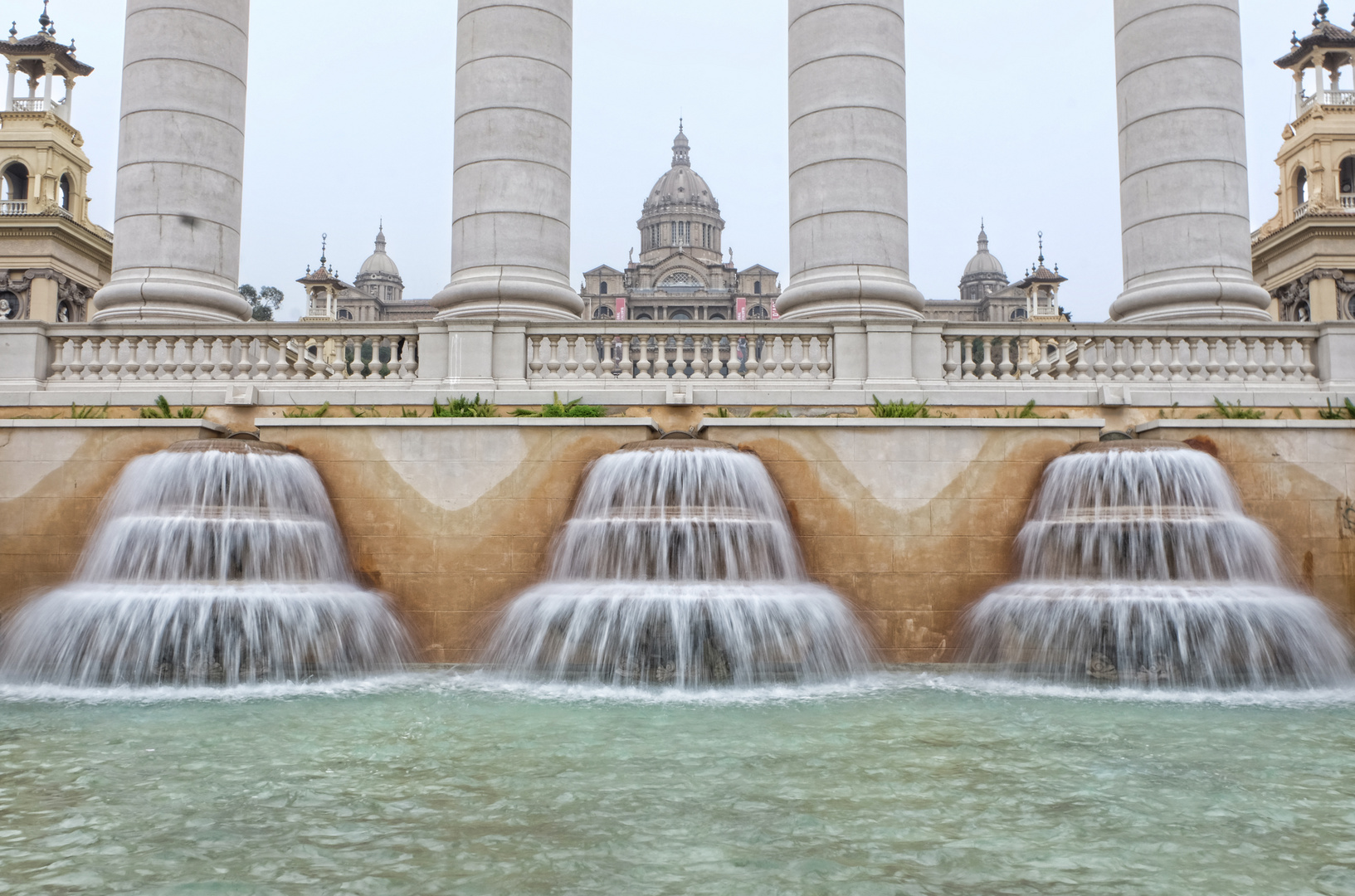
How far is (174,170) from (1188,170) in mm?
20279

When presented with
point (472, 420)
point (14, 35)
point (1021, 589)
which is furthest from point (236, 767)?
point (14, 35)

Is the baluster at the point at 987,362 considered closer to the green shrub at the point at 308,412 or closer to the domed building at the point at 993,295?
the green shrub at the point at 308,412

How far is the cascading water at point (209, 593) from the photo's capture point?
43.5 ft

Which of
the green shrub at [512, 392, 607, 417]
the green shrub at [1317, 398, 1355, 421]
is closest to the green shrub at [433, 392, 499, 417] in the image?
the green shrub at [512, 392, 607, 417]

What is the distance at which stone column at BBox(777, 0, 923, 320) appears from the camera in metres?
20.1

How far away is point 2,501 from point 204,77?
9.58m

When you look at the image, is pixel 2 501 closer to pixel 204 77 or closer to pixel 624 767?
pixel 204 77

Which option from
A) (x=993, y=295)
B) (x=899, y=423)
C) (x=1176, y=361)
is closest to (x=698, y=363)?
(x=899, y=423)

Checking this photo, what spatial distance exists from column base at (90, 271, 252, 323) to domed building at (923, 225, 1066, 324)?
270 ft

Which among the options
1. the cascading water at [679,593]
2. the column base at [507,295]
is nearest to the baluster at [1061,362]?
the cascading water at [679,593]

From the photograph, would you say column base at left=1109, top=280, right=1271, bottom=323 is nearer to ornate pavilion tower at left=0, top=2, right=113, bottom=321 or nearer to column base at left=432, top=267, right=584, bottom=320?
column base at left=432, top=267, right=584, bottom=320

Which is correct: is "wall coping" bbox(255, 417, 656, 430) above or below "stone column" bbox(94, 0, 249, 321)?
below

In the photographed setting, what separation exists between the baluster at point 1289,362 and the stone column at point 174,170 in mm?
20254

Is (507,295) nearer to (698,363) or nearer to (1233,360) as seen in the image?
(698,363)
